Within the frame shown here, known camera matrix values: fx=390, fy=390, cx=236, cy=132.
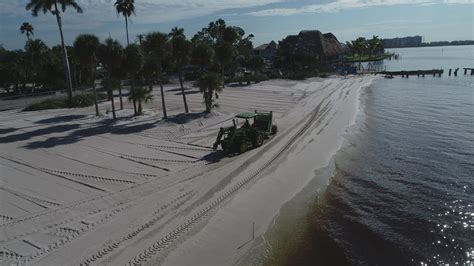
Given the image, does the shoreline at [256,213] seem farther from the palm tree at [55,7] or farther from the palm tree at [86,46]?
the palm tree at [55,7]

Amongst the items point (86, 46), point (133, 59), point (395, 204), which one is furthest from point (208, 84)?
point (395, 204)

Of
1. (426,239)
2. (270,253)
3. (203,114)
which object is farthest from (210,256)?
(203,114)

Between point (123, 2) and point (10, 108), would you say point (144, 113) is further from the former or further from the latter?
point (123, 2)

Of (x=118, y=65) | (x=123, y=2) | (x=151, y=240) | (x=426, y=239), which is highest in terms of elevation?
(x=123, y=2)

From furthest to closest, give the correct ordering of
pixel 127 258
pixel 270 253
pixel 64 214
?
pixel 64 214 → pixel 270 253 → pixel 127 258

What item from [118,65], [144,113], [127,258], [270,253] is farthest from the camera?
[144,113]

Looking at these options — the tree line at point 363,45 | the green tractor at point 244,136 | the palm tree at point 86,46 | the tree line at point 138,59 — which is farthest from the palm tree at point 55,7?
the tree line at point 363,45

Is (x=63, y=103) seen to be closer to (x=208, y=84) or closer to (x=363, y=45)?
(x=208, y=84)
